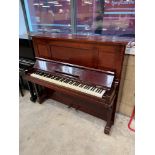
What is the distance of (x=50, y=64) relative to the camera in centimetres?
189

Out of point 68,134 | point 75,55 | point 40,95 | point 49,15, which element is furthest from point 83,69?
point 49,15

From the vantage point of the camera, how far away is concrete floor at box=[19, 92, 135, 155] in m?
1.51

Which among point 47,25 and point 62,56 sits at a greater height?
point 47,25

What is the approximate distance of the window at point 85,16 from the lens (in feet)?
6.80

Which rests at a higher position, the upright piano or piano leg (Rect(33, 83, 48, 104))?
the upright piano

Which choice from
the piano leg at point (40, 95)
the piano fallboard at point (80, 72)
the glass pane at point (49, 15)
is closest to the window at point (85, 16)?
the glass pane at point (49, 15)

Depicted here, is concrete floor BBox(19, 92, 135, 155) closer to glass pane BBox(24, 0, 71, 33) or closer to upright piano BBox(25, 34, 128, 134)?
upright piano BBox(25, 34, 128, 134)

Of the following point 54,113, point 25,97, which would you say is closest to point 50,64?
point 54,113

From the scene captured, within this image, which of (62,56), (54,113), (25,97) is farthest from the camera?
(25,97)

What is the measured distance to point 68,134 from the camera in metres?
1.71

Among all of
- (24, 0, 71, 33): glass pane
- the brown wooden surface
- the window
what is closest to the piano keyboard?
the brown wooden surface
